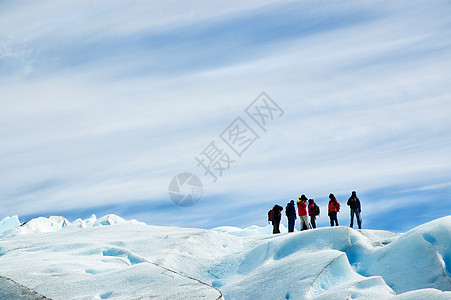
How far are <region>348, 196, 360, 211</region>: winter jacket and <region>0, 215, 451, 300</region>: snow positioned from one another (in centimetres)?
204

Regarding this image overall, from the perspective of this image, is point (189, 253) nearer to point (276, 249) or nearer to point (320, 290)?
point (276, 249)

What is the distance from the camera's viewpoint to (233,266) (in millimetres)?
18125

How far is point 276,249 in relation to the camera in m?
17.7

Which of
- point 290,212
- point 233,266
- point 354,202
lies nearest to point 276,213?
point 290,212

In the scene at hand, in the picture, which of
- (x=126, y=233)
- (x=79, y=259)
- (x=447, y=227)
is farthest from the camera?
(x=126, y=233)

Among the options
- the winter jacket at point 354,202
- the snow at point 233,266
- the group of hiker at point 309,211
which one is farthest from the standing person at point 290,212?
the snow at point 233,266

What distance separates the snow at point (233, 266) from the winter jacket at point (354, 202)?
2.04 metres

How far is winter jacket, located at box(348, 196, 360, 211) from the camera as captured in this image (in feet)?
75.2

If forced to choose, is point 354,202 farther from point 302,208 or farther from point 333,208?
point 302,208

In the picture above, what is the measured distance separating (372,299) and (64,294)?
7.73 metres

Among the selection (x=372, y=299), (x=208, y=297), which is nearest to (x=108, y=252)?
(x=208, y=297)

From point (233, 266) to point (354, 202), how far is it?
23.8 feet

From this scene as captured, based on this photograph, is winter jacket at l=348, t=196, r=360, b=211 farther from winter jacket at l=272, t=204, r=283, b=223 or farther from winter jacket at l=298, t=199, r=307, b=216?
winter jacket at l=272, t=204, r=283, b=223

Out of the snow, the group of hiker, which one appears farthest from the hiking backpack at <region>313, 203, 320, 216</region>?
the snow
